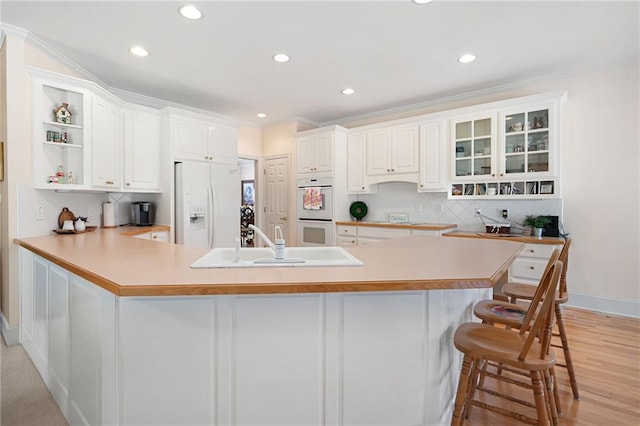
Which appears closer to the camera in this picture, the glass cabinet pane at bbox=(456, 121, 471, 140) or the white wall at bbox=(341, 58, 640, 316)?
the white wall at bbox=(341, 58, 640, 316)

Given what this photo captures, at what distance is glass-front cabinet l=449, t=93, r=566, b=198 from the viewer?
3.49 meters

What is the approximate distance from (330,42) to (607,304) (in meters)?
4.00

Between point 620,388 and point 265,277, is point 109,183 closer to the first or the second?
point 265,277

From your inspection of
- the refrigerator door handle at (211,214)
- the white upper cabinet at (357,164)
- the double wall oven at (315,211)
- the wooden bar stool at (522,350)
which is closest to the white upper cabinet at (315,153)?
the double wall oven at (315,211)

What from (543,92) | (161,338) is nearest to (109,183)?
(161,338)

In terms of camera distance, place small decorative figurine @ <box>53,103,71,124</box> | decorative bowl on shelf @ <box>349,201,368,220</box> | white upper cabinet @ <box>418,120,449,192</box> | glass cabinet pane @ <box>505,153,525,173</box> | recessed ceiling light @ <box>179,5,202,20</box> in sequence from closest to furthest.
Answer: recessed ceiling light @ <box>179,5,202,20</box>, small decorative figurine @ <box>53,103,71,124</box>, glass cabinet pane @ <box>505,153,525,173</box>, white upper cabinet @ <box>418,120,449,192</box>, decorative bowl on shelf @ <box>349,201,368,220</box>

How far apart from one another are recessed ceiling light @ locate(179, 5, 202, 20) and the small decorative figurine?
152 centimetres

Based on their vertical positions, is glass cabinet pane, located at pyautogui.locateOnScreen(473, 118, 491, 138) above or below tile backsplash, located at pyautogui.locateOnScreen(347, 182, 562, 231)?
above

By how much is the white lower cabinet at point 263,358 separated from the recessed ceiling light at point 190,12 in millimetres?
2065

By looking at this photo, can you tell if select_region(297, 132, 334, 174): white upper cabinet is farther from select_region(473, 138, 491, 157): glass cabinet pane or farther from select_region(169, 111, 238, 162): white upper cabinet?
select_region(473, 138, 491, 157): glass cabinet pane

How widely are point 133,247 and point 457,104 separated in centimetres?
424

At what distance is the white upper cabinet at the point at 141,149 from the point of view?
381 centimetres

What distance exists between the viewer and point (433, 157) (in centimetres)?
431

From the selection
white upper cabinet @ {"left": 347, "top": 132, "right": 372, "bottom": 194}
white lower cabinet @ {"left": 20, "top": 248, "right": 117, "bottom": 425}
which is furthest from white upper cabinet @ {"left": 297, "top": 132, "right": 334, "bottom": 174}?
white lower cabinet @ {"left": 20, "top": 248, "right": 117, "bottom": 425}
